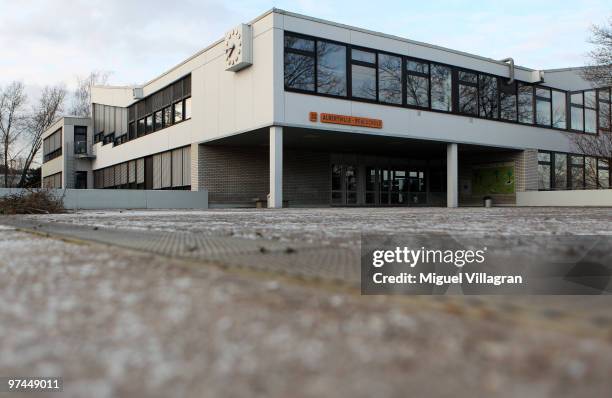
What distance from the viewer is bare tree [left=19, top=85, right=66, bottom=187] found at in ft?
155

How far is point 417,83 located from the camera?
20781mm

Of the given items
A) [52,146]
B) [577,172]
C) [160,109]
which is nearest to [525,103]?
[577,172]

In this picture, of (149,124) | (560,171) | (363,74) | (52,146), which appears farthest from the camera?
(52,146)

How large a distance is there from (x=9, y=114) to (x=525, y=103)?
133ft

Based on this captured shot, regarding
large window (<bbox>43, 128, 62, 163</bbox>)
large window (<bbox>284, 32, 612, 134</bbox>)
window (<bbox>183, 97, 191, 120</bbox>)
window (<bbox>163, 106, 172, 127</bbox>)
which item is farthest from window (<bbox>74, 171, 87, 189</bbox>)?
window (<bbox>183, 97, 191, 120</bbox>)

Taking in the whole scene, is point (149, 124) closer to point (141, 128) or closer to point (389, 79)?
point (141, 128)

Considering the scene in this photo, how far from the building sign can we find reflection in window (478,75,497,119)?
21.2 feet

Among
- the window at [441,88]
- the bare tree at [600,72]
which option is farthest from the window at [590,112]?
the window at [441,88]

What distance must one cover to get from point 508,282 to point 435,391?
95 centimetres

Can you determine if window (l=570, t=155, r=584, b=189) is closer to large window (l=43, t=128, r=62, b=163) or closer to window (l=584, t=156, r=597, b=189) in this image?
window (l=584, t=156, r=597, b=189)

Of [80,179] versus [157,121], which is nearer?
[157,121]

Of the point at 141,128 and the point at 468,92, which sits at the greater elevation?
the point at 468,92

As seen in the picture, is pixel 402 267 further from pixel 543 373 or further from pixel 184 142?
pixel 184 142

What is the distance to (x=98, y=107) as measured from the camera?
119 feet
